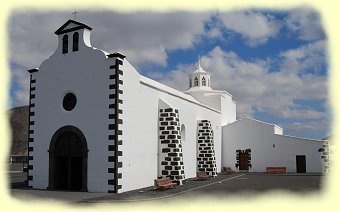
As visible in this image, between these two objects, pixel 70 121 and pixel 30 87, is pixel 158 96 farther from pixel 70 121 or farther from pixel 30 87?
pixel 30 87

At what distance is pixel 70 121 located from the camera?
18.5 m

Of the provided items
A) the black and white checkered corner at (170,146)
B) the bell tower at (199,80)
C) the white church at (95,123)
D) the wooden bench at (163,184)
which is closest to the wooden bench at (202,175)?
the black and white checkered corner at (170,146)

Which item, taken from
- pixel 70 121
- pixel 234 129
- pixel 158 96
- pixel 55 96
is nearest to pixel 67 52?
pixel 55 96

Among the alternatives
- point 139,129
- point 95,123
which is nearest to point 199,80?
point 139,129

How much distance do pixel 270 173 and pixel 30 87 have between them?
68.8ft

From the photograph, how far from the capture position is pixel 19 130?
96125 mm

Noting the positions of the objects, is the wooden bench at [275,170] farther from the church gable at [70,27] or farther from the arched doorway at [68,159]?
the church gable at [70,27]

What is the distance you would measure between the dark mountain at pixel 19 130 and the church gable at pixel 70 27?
74322mm

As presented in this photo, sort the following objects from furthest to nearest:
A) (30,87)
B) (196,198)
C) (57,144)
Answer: (30,87), (57,144), (196,198)

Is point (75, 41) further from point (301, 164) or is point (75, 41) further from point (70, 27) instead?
point (301, 164)

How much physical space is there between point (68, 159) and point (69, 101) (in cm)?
297

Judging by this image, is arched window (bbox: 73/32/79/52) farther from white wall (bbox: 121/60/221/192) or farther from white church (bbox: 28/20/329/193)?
white wall (bbox: 121/60/221/192)

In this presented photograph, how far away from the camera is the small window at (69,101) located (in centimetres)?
1861

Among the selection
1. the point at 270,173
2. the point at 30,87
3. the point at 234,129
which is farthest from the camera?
the point at 234,129
